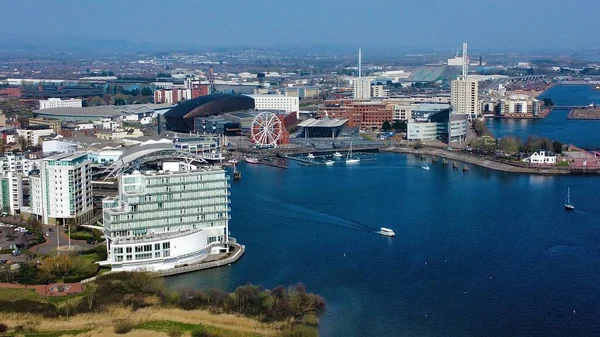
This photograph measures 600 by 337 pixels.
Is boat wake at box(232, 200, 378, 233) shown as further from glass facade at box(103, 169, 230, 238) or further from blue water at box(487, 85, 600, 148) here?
blue water at box(487, 85, 600, 148)

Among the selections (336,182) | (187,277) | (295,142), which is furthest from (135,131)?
(187,277)

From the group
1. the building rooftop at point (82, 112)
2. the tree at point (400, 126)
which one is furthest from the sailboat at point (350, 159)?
the building rooftop at point (82, 112)

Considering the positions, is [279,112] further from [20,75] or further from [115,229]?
[20,75]

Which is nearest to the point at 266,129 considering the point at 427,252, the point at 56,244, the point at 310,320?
the point at 56,244

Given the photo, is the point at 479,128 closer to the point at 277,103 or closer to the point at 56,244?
the point at 277,103

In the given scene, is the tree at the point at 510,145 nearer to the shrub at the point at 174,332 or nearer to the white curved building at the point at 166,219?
the white curved building at the point at 166,219
